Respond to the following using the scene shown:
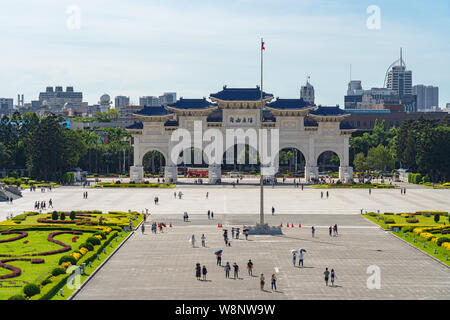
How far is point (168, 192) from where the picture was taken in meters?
87.0

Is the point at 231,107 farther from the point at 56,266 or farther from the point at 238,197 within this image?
the point at 56,266

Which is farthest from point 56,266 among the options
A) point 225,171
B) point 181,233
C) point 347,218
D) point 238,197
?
point 225,171

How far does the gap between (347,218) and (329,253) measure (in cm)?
1818

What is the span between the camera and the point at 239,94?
10181 cm

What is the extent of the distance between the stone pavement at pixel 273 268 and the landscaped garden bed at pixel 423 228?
1.09 meters

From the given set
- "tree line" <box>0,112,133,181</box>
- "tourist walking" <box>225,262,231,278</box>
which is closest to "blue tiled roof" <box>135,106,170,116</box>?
"tree line" <box>0,112,133,181</box>

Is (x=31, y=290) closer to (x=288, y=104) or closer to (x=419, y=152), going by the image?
(x=288, y=104)

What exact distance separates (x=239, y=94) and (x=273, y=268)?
67.0 m

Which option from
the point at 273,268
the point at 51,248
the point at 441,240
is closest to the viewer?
the point at 273,268

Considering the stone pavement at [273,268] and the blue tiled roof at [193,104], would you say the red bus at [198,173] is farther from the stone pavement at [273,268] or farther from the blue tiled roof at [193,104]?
the stone pavement at [273,268]

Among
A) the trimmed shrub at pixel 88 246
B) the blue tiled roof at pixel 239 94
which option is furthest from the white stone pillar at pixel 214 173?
the trimmed shrub at pixel 88 246

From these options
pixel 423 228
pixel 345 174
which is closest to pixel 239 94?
pixel 345 174

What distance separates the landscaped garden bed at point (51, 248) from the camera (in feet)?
104

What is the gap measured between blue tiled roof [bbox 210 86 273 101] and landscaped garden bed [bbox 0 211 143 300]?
143 ft
